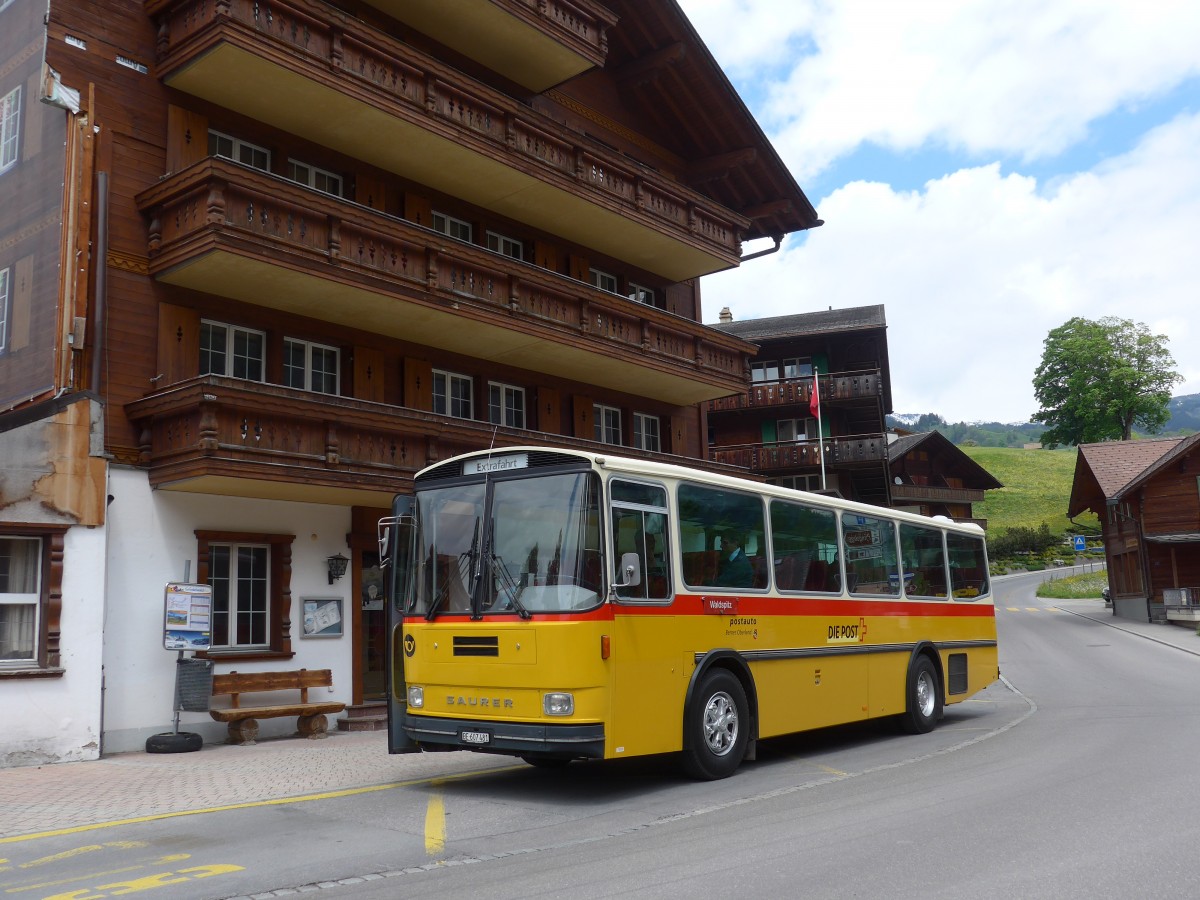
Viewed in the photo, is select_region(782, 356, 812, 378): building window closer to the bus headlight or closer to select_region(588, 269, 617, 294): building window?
select_region(588, 269, 617, 294): building window

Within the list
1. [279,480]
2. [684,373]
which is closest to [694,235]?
[684,373]

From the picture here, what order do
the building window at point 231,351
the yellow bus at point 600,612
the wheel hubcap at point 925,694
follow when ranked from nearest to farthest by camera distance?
the yellow bus at point 600,612 < the wheel hubcap at point 925,694 < the building window at point 231,351

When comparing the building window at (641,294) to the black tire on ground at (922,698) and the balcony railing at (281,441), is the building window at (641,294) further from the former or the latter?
the black tire on ground at (922,698)

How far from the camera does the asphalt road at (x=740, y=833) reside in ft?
21.6

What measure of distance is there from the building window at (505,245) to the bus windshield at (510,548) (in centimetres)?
1262

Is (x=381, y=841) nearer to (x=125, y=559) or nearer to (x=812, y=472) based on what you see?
(x=125, y=559)

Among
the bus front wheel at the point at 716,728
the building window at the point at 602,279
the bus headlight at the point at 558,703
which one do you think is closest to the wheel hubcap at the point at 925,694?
the bus front wheel at the point at 716,728

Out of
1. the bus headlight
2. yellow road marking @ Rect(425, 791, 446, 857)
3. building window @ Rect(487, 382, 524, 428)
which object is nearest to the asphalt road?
yellow road marking @ Rect(425, 791, 446, 857)

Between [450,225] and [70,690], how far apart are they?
11160mm

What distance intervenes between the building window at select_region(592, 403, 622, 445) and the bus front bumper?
14295mm

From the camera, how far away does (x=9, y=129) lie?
16.9 metres

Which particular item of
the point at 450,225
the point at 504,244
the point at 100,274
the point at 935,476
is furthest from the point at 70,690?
the point at 935,476

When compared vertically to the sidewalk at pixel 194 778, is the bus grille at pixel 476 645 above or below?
above

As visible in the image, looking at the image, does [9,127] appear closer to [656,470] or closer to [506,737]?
[656,470]
